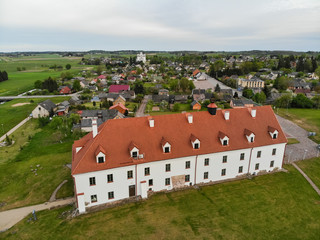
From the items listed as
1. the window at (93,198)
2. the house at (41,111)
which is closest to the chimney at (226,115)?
the window at (93,198)

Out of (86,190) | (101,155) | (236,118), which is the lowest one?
(86,190)

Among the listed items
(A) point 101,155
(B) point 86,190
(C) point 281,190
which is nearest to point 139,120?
(A) point 101,155

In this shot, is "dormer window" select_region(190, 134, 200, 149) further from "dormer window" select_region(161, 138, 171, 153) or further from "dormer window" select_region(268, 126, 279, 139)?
"dormer window" select_region(268, 126, 279, 139)

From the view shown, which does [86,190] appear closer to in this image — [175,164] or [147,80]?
[175,164]

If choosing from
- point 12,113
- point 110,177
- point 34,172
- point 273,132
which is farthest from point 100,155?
point 12,113

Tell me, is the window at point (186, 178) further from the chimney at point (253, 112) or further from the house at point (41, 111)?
the house at point (41, 111)

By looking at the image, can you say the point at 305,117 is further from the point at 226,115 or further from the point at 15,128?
the point at 15,128
